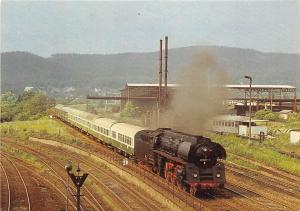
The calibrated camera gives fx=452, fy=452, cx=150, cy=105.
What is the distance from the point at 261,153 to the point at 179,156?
2017cm

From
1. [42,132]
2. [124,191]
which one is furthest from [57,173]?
[42,132]

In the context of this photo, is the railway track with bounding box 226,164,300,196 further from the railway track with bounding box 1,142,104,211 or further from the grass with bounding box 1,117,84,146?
the grass with bounding box 1,117,84,146

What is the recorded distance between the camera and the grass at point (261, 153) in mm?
39628

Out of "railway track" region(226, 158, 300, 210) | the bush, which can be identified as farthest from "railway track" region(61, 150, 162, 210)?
the bush

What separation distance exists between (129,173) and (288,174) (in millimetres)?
13335

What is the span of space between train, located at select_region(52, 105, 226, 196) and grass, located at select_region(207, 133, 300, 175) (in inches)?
427

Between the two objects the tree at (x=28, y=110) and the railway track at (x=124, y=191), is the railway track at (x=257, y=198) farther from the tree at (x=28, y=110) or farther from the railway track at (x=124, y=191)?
the tree at (x=28, y=110)

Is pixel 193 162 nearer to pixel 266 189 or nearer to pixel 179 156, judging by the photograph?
pixel 179 156

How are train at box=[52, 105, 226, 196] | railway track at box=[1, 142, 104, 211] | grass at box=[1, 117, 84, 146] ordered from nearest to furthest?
train at box=[52, 105, 226, 196] < railway track at box=[1, 142, 104, 211] < grass at box=[1, 117, 84, 146]

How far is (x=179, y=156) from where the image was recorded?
27.5 m

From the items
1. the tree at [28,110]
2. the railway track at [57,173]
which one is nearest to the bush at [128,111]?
the tree at [28,110]

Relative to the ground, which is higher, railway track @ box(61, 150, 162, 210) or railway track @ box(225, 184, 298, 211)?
railway track @ box(225, 184, 298, 211)

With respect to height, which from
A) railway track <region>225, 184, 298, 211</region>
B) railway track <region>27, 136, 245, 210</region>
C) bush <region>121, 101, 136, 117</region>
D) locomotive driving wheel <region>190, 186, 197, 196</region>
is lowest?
railway track <region>225, 184, 298, 211</region>

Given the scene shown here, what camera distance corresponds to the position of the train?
26.2 meters
